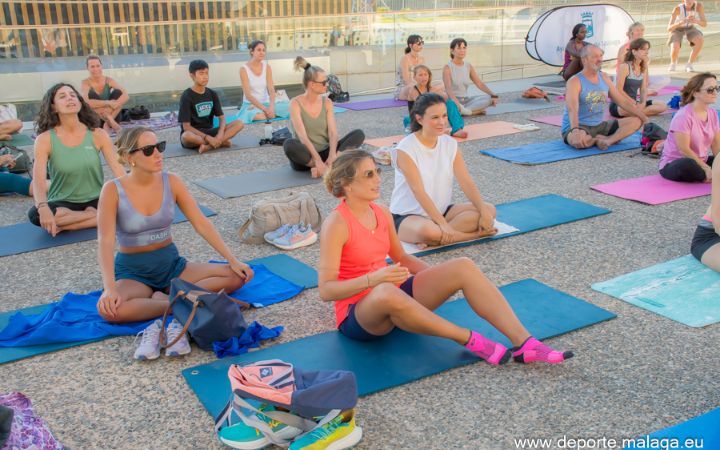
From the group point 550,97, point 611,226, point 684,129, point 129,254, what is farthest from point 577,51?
point 129,254

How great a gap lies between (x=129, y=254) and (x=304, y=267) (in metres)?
1.11

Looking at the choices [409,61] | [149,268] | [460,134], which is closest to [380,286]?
[149,268]

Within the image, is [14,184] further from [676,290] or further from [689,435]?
[689,435]

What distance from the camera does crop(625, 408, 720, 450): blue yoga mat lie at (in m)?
2.37

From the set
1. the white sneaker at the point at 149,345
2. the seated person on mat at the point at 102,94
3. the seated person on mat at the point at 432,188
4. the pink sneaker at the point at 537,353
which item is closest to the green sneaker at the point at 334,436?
the pink sneaker at the point at 537,353

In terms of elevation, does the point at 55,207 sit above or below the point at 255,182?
above

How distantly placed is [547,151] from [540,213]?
7.36 feet

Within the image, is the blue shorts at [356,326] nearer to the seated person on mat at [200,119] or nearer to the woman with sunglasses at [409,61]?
the seated person on mat at [200,119]

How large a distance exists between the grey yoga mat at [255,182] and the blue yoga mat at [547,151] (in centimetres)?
204

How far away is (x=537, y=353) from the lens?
299cm

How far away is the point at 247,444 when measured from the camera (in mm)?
2492

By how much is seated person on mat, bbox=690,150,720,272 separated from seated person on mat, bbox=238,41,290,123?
6460 millimetres

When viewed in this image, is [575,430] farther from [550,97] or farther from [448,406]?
[550,97]

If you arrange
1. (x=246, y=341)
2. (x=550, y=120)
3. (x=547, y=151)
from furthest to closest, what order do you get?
(x=550, y=120) → (x=547, y=151) → (x=246, y=341)
